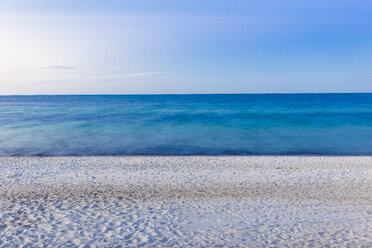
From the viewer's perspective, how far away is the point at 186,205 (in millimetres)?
7922

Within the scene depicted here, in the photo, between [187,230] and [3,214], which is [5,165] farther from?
[187,230]

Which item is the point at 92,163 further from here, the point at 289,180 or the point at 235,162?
the point at 289,180

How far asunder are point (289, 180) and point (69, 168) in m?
8.73

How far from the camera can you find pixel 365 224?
22.0 feet

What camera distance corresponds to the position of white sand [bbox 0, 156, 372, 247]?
617cm

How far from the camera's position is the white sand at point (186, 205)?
20.2 feet

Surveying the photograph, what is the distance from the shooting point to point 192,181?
1012 cm

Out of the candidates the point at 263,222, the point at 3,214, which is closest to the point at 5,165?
the point at 3,214

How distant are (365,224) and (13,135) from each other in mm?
24883

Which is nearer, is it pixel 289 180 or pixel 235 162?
pixel 289 180

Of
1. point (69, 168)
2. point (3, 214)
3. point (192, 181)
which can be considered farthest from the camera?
point (69, 168)

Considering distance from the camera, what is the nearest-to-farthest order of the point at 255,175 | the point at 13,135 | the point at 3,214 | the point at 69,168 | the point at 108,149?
the point at 3,214, the point at 255,175, the point at 69,168, the point at 108,149, the point at 13,135

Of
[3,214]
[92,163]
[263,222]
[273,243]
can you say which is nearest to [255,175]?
[263,222]

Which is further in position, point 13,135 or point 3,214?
point 13,135
